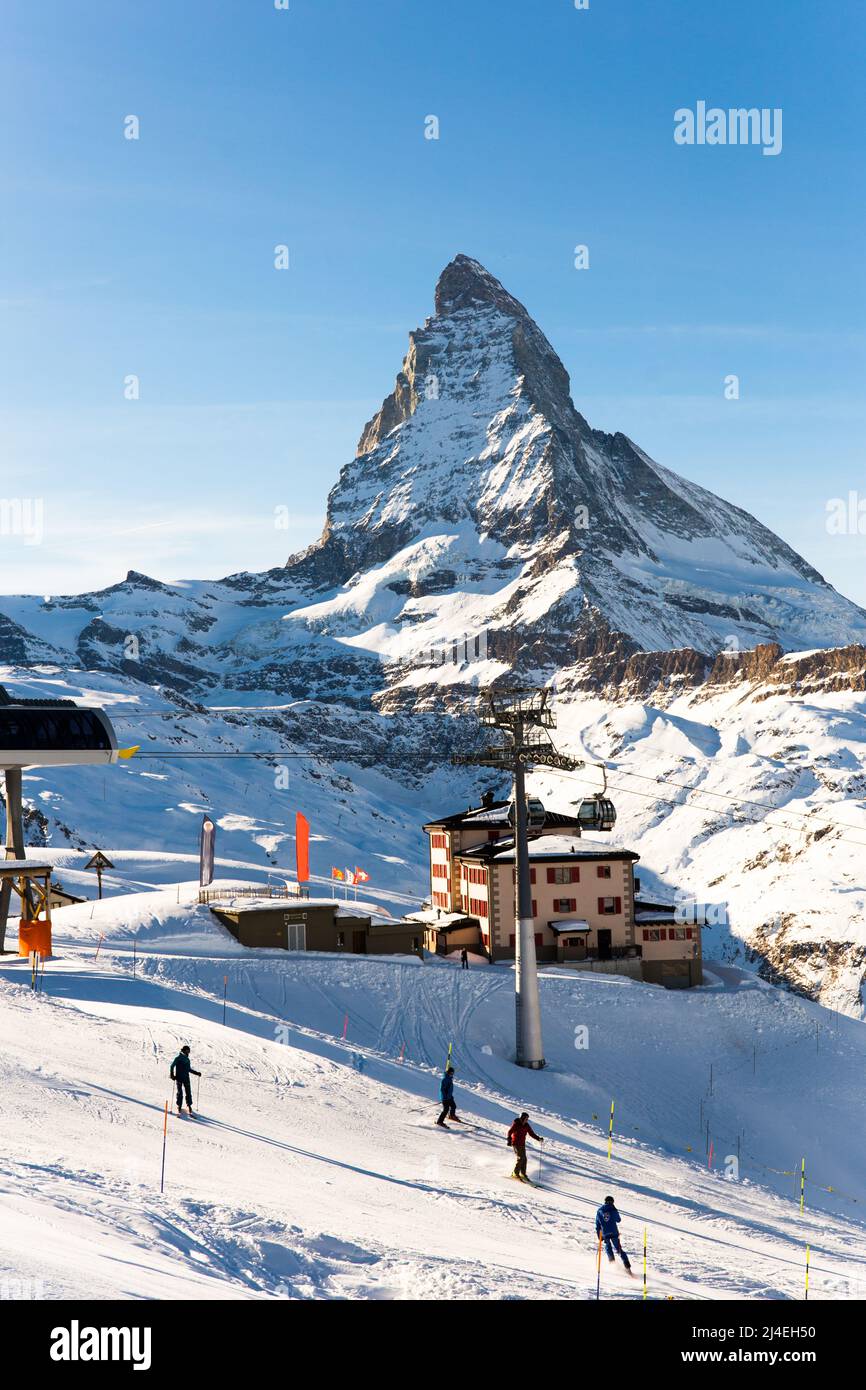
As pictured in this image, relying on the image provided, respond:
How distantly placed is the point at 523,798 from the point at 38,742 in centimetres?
1698

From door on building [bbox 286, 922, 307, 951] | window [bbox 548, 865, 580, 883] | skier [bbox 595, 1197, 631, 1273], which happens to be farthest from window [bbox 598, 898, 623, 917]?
skier [bbox 595, 1197, 631, 1273]

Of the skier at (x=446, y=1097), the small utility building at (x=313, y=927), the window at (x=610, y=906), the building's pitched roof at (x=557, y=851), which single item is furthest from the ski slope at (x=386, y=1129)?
the building's pitched roof at (x=557, y=851)

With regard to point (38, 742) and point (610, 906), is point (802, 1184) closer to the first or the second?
point (610, 906)

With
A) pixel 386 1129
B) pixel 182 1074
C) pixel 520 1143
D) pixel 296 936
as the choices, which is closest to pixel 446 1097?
pixel 386 1129

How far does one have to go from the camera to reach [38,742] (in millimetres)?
43250

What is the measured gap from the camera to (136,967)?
4153 cm

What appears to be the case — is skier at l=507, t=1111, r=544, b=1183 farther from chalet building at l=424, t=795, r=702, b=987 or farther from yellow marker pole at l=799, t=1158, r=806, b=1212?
chalet building at l=424, t=795, r=702, b=987

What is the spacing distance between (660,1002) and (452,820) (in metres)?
18.2

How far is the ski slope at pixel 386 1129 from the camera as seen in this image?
16703 millimetres

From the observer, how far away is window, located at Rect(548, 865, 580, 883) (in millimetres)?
58250

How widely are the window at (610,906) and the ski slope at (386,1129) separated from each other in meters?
5.65

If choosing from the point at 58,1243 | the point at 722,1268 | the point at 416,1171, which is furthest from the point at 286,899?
the point at 58,1243
